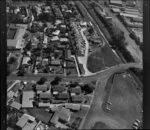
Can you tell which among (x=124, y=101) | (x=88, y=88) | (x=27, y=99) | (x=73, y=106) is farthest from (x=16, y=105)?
(x=124, y=101)

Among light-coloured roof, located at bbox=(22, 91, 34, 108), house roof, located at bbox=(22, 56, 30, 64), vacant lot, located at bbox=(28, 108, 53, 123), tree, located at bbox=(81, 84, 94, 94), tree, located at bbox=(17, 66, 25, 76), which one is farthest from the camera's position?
house roof, located at bbox=(22, 56, 30, 64)

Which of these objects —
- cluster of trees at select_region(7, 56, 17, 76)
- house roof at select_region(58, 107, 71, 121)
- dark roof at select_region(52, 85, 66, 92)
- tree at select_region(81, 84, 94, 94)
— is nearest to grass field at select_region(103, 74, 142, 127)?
tree at select_region(81, 84, 94, 94)

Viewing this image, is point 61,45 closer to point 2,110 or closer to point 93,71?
point 93,71

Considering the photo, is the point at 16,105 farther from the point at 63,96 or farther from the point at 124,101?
the point at 124,101

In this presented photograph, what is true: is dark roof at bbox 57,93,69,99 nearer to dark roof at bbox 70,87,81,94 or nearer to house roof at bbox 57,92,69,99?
house roof at bbox 57,92,69,99

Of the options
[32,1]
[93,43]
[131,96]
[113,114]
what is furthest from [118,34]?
[32,1]
